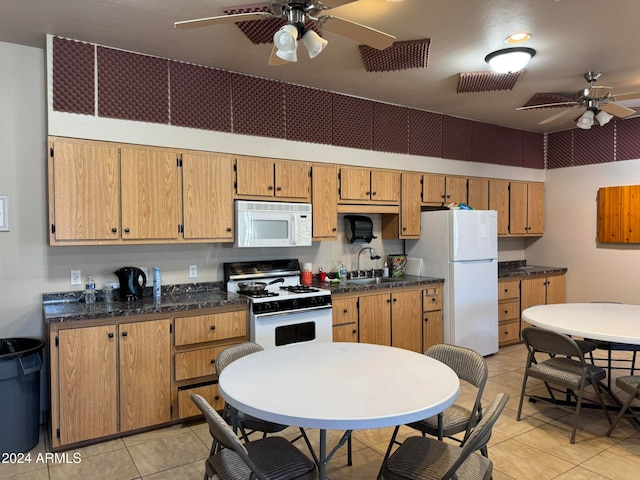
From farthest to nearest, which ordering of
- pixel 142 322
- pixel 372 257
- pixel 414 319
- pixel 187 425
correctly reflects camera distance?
pixel 372 257 < pixel 414 319 < pixel 187 425 < pixel 142 322

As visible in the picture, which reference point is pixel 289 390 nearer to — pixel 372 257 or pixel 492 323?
pixel 372 257

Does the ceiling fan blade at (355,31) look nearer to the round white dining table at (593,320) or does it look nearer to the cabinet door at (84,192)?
the cabinet door at (84,192)

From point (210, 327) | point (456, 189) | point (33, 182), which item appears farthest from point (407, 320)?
point (33, 182)

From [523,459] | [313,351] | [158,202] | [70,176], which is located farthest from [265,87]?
[523,459]

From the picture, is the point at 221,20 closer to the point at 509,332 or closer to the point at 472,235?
the point at 472,235

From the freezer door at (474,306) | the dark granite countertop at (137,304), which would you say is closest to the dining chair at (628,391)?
the freezer door at (474,306)

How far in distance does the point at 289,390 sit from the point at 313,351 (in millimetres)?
610

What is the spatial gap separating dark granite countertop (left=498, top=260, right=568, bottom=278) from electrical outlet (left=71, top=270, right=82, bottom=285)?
14.8ft

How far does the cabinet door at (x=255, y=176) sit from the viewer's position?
12.5 feet

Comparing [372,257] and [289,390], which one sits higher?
[372,257]

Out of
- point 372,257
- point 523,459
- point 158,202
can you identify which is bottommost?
point 523,459

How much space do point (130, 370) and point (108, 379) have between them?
145 mm

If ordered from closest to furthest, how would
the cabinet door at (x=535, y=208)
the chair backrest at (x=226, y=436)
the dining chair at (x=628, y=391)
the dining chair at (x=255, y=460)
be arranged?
the chair backrest at (x=226, y=436) < the dining chair at (x=255, y=460) < the dining chair at (x=628, y=391) < the cabinet door at (x=535, y=208)

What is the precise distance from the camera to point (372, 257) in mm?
4992
